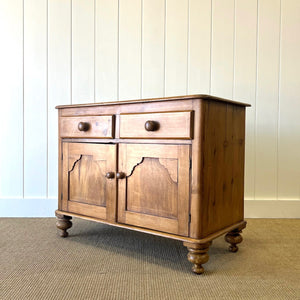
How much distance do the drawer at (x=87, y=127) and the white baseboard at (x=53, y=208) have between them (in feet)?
2.15

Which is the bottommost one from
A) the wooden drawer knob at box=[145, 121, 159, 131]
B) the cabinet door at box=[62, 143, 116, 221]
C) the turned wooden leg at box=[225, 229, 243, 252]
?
the turned wooden leg at box=[225, 229, 243, 252]

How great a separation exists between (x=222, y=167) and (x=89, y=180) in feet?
2.01

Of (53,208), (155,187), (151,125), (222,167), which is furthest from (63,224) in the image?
(222,167)

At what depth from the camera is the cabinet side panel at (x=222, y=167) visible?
122 cm

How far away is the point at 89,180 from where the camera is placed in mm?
1524

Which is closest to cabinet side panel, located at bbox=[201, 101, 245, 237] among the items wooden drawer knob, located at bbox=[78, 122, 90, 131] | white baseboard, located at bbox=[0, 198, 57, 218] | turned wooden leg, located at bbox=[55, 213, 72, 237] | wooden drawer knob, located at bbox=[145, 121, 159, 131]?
wooden drawer knob, located at bbox=[145, 121, 159, 131]

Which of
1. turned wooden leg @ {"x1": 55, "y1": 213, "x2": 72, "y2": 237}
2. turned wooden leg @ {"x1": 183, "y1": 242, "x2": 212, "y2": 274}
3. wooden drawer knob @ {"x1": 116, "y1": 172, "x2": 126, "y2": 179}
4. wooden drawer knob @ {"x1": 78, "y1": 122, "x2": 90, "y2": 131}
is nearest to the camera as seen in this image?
turned wooden leg @ {"x1": 183, "y1": 242, "x2": 212, "y2": 274}

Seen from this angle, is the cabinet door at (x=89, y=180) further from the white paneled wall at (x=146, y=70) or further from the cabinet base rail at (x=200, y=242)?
the white paneled wall at (x=146, y=70)

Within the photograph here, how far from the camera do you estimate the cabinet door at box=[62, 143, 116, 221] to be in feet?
4.73

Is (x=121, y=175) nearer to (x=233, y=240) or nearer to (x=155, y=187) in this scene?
(x=155, y=187)

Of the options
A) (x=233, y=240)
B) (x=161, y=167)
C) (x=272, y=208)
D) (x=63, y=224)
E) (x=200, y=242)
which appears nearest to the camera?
(x=200, y=242)

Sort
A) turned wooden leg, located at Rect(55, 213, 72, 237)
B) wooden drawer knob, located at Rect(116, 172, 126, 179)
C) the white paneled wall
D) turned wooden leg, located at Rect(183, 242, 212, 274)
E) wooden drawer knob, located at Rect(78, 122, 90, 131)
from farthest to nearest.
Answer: the white paneled wall < turned wooden leg, located at Rect(55, 213, 72, 237) < wooden drawer knob, located at Rect(78, 122, 90, 131) < wooden drawer knob, located at Rect(116, 172, 126, 179) < turned wooden leg, located at Rect(183, 242, 212, 274)

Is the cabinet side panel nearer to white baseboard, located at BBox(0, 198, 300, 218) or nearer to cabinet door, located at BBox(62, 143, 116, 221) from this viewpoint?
cabinet door, located at BBox(62, 143, 116, 221)

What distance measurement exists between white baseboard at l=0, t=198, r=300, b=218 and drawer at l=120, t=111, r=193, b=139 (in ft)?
3.16
